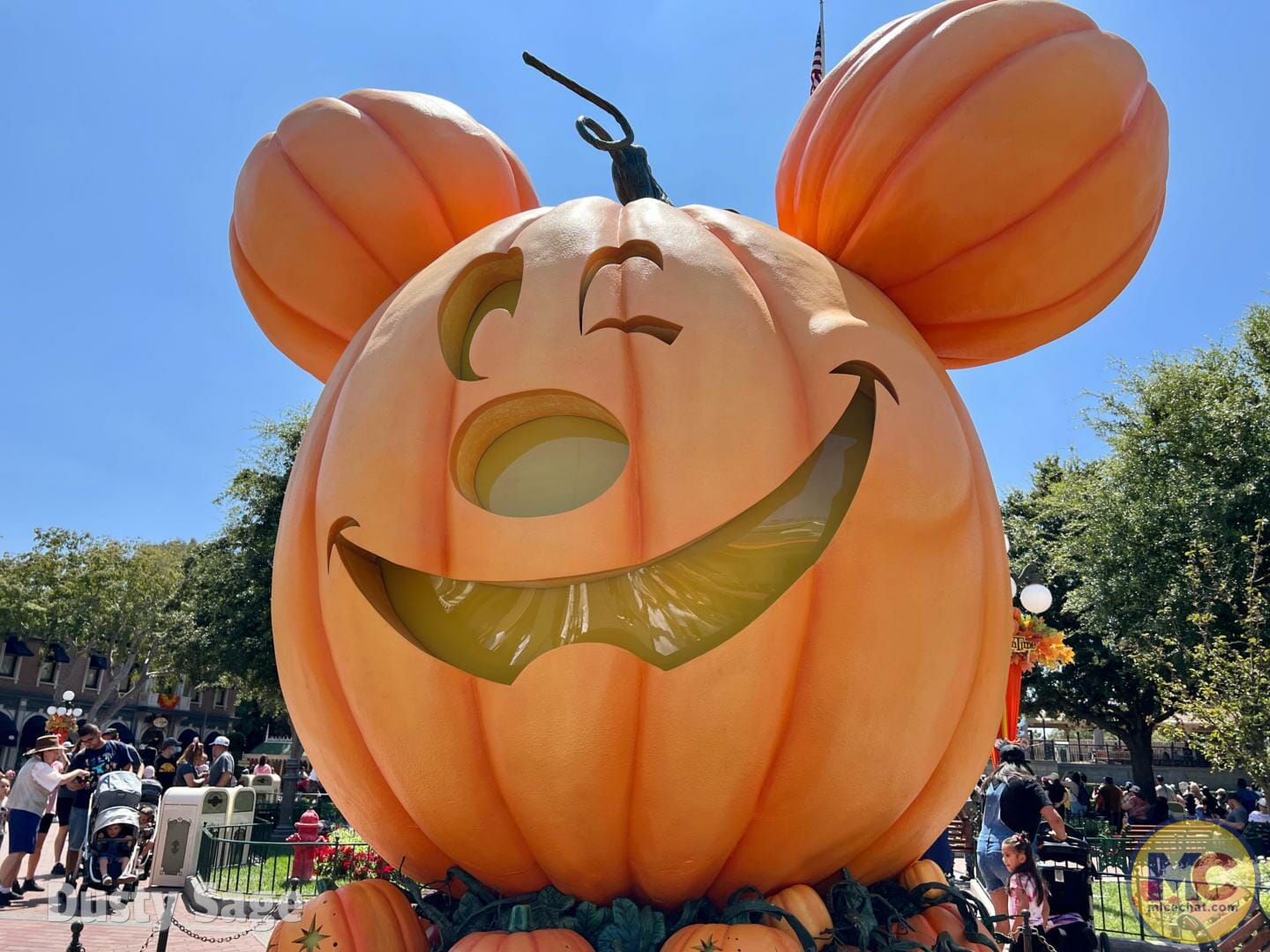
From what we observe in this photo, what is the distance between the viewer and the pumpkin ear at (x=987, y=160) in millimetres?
2637

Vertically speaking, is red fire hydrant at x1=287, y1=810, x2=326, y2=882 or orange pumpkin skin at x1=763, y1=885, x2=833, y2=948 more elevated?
orange pumpkin skin at x1=763, y1=885, x2=833, y2=948

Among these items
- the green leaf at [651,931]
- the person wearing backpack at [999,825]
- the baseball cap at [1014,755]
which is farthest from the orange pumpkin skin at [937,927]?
the baseball cap at [1014,755]

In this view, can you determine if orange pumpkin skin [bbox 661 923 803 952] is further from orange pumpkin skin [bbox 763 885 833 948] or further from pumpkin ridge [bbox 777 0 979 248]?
pumpkin ridge [bbox 777 0 979 248]

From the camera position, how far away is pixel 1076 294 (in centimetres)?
299

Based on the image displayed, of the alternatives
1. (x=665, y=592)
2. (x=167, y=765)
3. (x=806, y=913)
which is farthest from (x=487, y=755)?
(x=167, y=765)

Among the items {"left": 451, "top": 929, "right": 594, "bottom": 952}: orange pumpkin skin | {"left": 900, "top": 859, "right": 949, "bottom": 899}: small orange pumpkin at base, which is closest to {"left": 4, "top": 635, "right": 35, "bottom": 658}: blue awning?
{"left": 451, "top": 929, "right": 594, "bottom": 952}: orange pumpkin skin

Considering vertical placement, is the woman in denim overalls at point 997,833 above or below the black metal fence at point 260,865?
above

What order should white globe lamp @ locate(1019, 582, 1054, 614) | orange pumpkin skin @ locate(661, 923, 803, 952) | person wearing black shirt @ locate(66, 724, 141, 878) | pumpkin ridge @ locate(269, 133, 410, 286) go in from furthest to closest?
1. white globe lamp @ locate(1019, 582, 1054, 614)
2. person wearing black shirt @ locate(66, 724, 141, 878)
3. pumpkin ridge @ locate(269, 133, 410, 286)
4. orange pumpkin skin @ locate(661, 923, 803, 952)

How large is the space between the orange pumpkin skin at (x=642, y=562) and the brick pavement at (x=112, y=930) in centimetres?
425

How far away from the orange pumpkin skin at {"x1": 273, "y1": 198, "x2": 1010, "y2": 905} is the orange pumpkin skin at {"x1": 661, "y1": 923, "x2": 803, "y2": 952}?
215mm

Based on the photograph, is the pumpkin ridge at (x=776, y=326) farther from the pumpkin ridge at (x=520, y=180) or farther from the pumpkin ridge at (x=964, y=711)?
the pumpkin ridge at (x=520, y=180)

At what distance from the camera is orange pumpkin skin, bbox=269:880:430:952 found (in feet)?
7.13

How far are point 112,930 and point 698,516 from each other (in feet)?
21.4

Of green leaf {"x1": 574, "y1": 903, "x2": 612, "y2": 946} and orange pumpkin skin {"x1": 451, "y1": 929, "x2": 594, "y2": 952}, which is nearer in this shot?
orange pumpkin skin {"x1": 451, "y1": 929, "x2": 594, "y2": 952}
